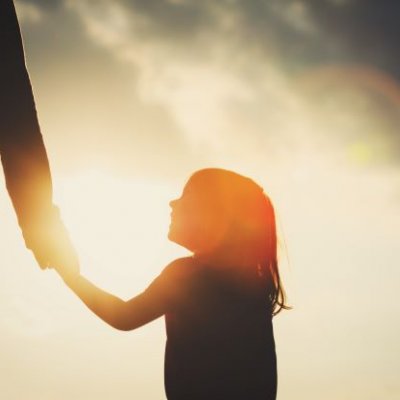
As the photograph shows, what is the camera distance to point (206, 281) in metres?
4.51

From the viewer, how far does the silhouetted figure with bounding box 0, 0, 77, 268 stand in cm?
426

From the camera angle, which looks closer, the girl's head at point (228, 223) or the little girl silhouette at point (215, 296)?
the little girl silhouette at point (215, 296)

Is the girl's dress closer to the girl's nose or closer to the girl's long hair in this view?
the girl's long hair

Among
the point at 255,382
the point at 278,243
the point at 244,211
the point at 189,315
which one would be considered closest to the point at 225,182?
the point at 244,211

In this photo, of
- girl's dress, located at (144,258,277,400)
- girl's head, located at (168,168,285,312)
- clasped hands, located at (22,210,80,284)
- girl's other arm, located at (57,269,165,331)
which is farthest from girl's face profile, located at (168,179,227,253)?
clasped hands, located at (22,210,80,284)

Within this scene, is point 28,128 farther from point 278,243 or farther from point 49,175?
point 278,243

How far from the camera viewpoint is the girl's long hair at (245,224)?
4.73 m

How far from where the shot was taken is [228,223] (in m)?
4.75

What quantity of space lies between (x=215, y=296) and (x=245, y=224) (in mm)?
566

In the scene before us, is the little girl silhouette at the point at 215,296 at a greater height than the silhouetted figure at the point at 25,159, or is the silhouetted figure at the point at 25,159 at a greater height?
the silhouetted figure at the point at 25,159

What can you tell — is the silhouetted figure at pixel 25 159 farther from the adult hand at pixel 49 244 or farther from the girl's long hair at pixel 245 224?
the girl's long hair at pixel 245 224

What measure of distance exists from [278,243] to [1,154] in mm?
1853

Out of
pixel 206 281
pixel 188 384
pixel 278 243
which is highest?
pixel 278 243

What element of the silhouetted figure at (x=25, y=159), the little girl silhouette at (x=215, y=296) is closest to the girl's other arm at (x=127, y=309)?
the little girl silhouette at (x=215, y=296)
